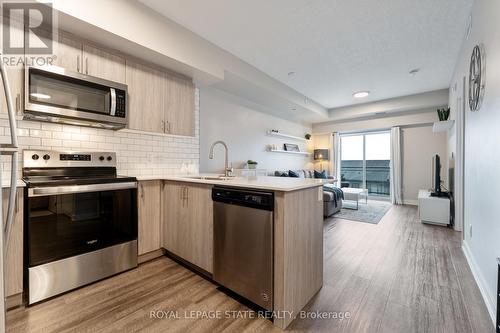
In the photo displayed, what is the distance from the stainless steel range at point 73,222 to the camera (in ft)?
5.53

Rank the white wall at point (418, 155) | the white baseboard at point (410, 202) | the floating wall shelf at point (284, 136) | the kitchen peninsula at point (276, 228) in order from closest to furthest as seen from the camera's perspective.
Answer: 1. the kitchen peninsula at point (276, 228)
2. the floating wall shelf at point (284, 136)
3. the white wall at point (418, 155)
4. the white baseboard at point (410, 202)

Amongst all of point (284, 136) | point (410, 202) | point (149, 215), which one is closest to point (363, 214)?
point (410, 202)

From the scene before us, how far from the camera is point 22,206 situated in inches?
64.5

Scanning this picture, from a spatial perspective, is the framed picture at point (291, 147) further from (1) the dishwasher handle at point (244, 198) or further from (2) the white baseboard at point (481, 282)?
(1) the dishwasher handle at point (244, 198)

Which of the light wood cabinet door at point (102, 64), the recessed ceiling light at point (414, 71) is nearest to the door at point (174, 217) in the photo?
the light wood cabinet door at point (102, 64)

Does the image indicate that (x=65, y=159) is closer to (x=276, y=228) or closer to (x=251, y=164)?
(x=276, y=228)

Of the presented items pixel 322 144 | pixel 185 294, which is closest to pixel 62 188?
pixel 185 294

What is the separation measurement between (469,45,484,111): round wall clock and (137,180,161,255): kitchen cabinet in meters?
3.39

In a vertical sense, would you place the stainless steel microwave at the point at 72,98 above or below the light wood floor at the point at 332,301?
above

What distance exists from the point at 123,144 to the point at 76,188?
0.89m

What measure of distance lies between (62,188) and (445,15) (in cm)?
429

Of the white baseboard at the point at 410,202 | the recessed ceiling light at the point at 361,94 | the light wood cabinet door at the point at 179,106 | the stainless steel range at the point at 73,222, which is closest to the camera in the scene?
the stainless steel range at the point at 73,222

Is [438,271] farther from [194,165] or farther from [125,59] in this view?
[125,59]

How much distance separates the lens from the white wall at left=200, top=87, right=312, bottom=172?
12.6 ft
